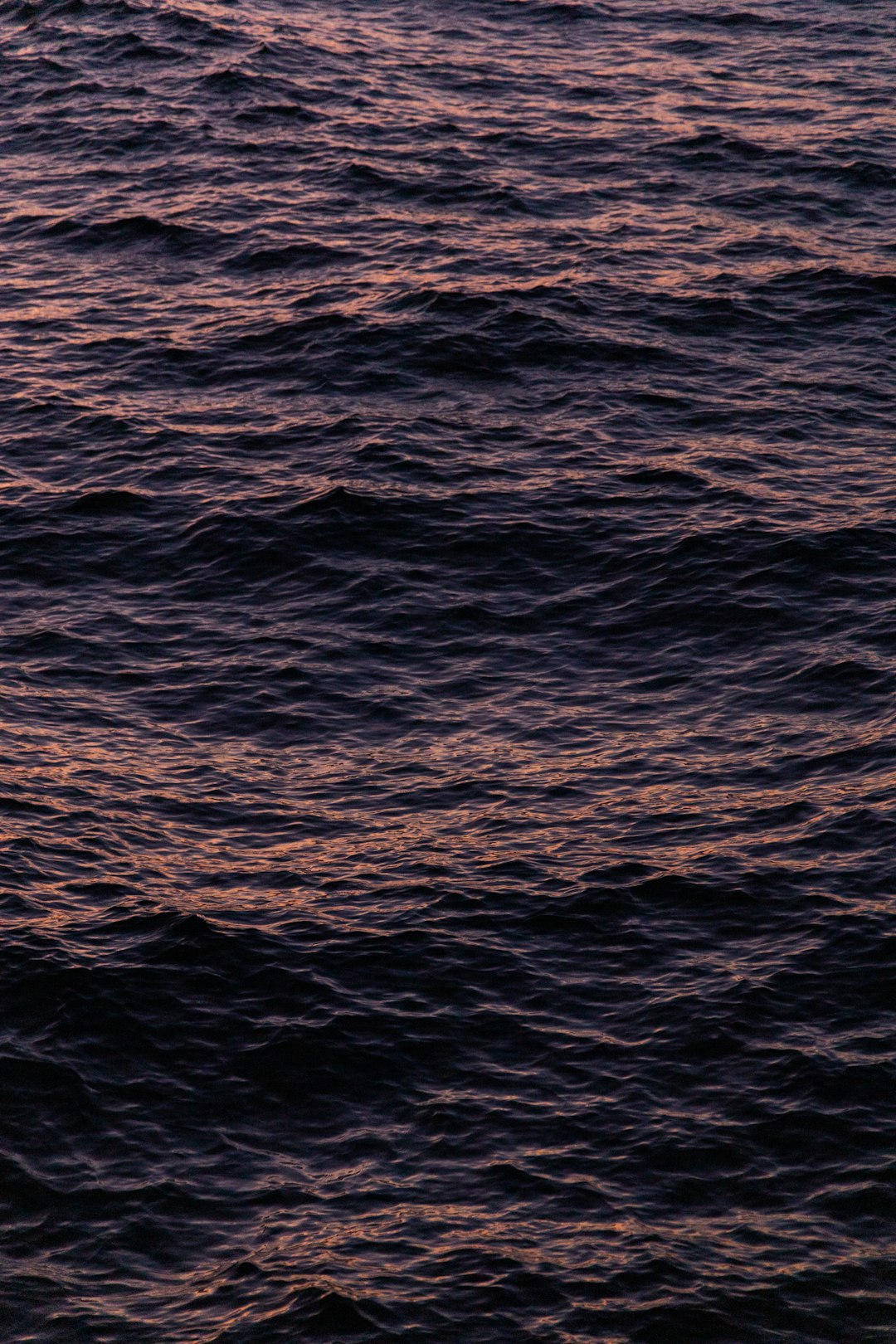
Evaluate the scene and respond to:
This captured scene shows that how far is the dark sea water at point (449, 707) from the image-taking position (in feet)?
86.4

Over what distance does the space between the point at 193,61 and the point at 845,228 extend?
27404 mm

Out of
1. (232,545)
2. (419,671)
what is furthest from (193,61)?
(419,671)

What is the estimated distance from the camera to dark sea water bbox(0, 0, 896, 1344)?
26344 millimetres

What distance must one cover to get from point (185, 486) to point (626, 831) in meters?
17.4

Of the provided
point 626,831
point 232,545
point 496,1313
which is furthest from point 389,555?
point 496,1313

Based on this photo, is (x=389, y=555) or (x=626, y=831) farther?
(x=389, y=555)

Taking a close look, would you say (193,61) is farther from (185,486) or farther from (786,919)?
(786,919)

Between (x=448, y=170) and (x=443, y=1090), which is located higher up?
(x=448, y=170)

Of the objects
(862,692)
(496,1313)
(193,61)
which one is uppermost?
(193,61)

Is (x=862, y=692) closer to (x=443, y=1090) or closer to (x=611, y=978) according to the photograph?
(x=611, y=978)

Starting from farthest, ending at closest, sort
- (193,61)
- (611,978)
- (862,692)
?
(193,61) → (862,692) → (611,978)

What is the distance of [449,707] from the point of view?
124ft

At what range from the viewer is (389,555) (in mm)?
43125

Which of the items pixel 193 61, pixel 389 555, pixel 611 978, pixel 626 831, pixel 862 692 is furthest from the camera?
pixel 193 61
